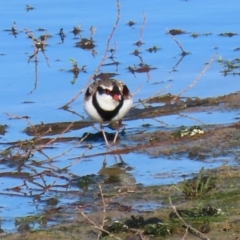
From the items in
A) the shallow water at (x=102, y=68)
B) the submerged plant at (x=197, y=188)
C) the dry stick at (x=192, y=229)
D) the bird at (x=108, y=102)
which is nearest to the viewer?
the dry stick at (x=192, y=229)

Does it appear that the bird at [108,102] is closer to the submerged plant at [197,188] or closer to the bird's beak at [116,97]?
the bird's beak at [116,97]

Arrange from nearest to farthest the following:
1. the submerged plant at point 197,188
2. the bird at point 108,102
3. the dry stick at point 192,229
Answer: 1. the dry stick at point 192,229
2. the submerged plant at point 197,188
3. the bird at point 108,102

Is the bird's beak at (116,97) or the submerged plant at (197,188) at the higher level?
the bird's beak at (116,97)

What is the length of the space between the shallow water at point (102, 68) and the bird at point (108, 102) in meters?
0.26

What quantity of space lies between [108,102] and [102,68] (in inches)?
109

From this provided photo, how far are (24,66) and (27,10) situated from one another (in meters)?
3.00

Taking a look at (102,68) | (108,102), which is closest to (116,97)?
(108,102)

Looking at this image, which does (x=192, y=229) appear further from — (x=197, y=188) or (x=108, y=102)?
(x=108, y=102)

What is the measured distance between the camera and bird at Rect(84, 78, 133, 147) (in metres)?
8.65

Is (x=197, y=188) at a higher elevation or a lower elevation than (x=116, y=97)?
lower

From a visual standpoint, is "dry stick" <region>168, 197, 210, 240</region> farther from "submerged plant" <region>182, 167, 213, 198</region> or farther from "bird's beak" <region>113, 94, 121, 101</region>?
"bird's beak" <region>113, 94, 121, 101</region>

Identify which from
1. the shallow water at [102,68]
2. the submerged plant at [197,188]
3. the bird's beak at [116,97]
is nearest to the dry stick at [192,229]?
the submerged plant at [197,188]

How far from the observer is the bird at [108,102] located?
8648 mm

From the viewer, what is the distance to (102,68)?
1138cm
